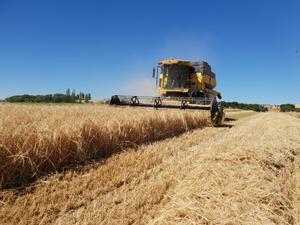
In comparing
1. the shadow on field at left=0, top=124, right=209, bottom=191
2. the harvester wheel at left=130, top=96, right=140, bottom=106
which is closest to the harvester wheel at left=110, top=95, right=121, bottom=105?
the harvester wheel at left=130, top=96, right=140, bottom=106

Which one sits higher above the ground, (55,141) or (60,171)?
(55,141)

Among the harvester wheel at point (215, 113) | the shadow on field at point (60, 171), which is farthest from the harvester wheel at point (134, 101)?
the shadow on field at point (60, 171)

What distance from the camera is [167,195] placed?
2.88m

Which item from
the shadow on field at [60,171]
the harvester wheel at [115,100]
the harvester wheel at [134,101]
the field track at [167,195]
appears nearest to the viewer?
the field track at [167,195]

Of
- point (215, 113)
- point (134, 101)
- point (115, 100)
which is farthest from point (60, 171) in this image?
point (115, 100)

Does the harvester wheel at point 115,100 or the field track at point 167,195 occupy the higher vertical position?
the harvester wheel at point 115,100

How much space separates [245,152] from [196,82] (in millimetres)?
12215

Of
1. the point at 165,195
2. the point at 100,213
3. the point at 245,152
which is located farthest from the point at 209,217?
the point at 245,152

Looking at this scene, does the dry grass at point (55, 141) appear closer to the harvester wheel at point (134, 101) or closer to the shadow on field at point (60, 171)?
the shadow on field at point (60, 171)

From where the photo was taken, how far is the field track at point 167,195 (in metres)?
2.32

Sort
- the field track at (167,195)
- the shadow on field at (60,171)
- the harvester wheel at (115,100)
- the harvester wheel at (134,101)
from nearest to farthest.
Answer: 1. the field track at (167,195)
2. the shadow on field at (60,171)
3. the harvester wheel at (134,101)
4. the harvester wheel at (115,100)

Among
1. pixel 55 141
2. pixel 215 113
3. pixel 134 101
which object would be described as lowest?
pixel 55 141

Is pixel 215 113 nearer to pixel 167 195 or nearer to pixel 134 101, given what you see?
pixel 134 101

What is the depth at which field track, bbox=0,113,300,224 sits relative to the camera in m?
2.32
